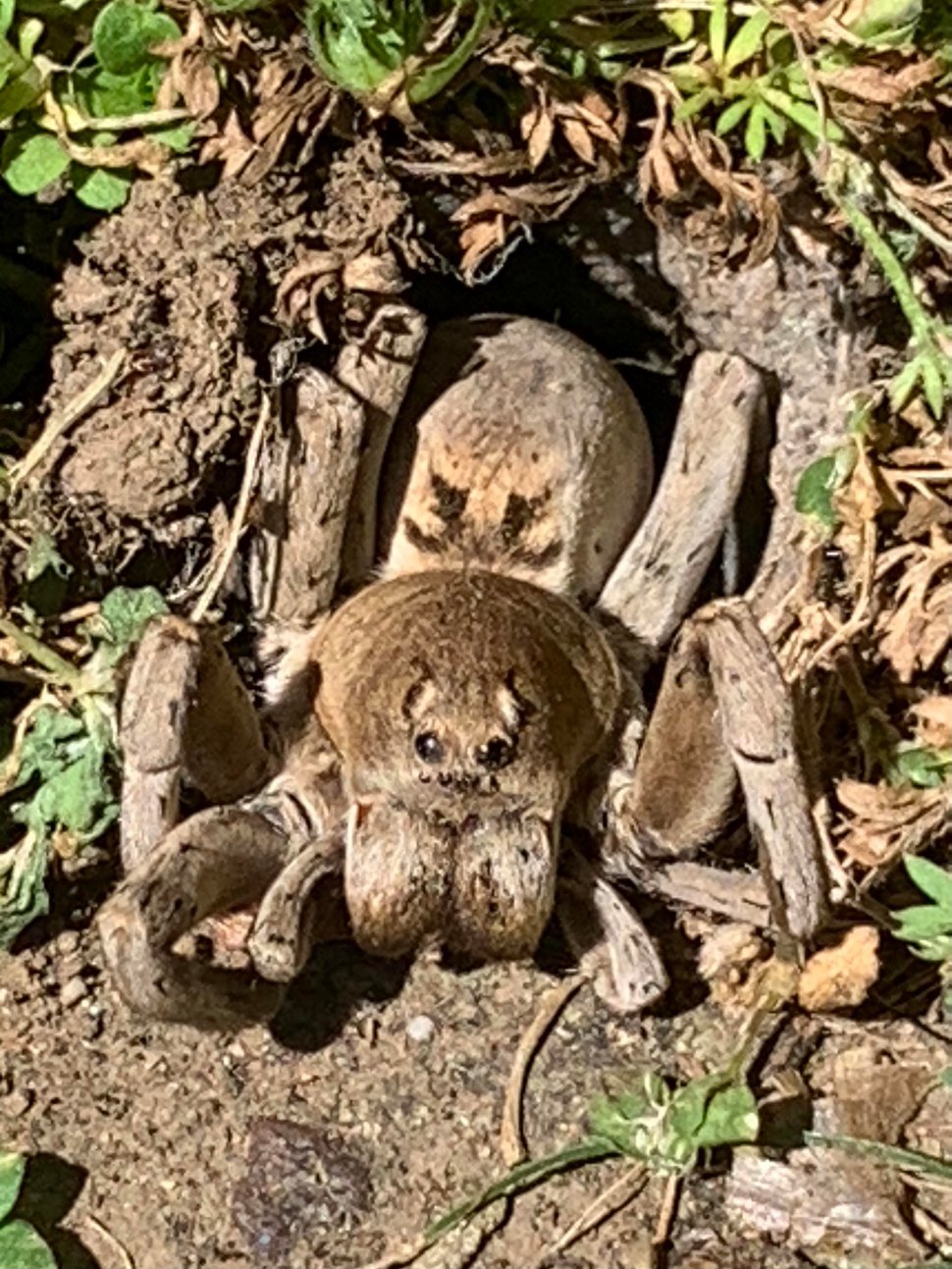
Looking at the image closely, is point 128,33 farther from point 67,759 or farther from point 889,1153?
point 889,1153

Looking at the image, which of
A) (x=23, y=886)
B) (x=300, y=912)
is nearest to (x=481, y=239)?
(x=300, y=912)

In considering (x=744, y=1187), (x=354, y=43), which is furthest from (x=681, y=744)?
(x=354, y=43)

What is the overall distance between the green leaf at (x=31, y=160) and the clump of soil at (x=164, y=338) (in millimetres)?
89

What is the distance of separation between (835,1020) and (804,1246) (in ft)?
0.87

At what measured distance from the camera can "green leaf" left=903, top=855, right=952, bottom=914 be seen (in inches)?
84.1

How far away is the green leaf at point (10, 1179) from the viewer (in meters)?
2.10

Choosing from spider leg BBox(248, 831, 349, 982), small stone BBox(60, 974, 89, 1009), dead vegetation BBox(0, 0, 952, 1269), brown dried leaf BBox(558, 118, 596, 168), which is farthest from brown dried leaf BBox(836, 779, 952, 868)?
small stone BBox(60, 974, 89, 1009)

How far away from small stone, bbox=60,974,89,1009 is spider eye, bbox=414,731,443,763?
51 cm

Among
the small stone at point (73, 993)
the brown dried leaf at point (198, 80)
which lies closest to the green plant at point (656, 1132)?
the small stone at point (73, 993)

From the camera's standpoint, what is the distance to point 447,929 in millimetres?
2086

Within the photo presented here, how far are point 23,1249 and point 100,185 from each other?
115 cm

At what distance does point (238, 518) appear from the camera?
7.39 ft

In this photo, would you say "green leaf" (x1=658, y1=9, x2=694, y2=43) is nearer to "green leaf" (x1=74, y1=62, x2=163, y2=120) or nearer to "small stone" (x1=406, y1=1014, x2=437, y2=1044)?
"green leaf" (x1=74, y1=62, x2=163, y2=120)

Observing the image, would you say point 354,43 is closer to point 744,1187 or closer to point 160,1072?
point 160,1072
